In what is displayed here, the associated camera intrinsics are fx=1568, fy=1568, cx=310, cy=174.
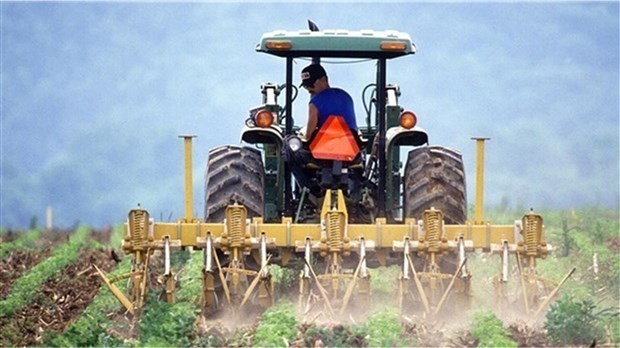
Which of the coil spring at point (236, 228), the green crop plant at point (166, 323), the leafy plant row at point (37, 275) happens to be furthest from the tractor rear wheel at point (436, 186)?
the leafy plant row at point (37, 275)

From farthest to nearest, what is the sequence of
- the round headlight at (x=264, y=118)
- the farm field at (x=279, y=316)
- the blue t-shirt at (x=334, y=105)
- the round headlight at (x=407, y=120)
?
the blue t-shirt at (x=334, y=105) → the round headlight at (x=407, y=120) → the round headlight at (x=264, y=118) → the farm field at (x=279, y=316)

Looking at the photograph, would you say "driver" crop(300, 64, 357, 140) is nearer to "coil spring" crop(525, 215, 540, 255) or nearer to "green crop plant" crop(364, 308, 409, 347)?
"coil spring" crop(525, 215, 540, 255)

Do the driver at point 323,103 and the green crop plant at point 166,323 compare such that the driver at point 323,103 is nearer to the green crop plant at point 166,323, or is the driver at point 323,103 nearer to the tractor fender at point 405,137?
the tractor fender at point 405,137

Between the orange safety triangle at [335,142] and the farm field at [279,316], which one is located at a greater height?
the orange safety triangle at [335,142]

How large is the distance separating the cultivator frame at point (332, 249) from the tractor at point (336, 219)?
1cm

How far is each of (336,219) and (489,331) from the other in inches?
69.8

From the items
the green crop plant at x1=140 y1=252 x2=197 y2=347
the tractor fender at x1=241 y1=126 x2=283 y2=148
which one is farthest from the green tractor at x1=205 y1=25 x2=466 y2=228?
the green crop plant at x1=140 y1=252 x2=197 y2=347

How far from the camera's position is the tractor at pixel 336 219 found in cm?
1272

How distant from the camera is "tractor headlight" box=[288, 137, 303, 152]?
13.6 m

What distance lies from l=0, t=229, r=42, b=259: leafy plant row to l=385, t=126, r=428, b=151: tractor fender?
6.85 metres

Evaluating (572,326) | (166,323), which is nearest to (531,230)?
(572,326)

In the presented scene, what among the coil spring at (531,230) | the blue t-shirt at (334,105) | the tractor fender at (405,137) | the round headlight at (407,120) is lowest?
the coil spring at (531,230)

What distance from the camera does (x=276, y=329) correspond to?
1155 centimetres

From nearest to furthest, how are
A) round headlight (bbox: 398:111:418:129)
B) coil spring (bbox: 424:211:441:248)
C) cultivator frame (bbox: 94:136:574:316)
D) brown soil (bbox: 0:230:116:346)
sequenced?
cultivator frame (bbox: 94:136:574:316), brown soil (bbox: 0:230:116:346), coil spring (bbox: 424:211:441:248), round headlight (bbox: 398:111:418:129)
